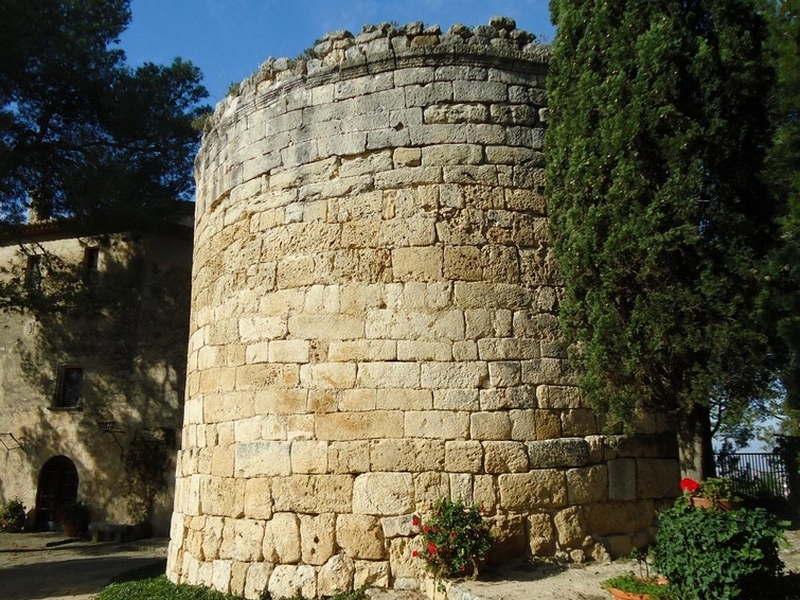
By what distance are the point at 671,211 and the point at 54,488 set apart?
1680cm

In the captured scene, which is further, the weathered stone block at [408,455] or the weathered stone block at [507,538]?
the weathered stone block at [408,455]

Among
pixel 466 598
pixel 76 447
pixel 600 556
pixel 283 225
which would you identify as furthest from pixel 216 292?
pixel 76 447

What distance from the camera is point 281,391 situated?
6.25 meters

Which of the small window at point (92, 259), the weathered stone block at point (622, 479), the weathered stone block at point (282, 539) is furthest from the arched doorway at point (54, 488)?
the weathered stone block at point (622, 479)

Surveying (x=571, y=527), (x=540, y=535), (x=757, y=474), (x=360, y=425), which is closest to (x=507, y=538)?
→ (x=540, y=535)

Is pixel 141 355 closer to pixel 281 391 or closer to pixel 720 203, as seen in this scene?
pixel 281 391

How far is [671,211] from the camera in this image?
5383mm

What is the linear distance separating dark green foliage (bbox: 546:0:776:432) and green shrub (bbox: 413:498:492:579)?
150 cm

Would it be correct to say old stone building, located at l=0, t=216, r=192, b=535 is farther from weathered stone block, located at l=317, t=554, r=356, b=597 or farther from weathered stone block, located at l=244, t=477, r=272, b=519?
weathered stone block, located at l=317, t=554, r=356, b=597

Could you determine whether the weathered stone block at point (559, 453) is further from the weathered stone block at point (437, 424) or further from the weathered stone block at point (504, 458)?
the weathered stone block at point (437, 424)

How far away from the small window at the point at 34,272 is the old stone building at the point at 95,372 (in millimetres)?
31

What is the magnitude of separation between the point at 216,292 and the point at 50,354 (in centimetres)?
1269

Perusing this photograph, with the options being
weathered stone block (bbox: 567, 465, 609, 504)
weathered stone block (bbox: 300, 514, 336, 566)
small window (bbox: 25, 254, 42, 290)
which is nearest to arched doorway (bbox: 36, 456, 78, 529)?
small window (bbox: 25, 254, 42, 290)

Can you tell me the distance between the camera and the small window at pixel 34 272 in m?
16.7
